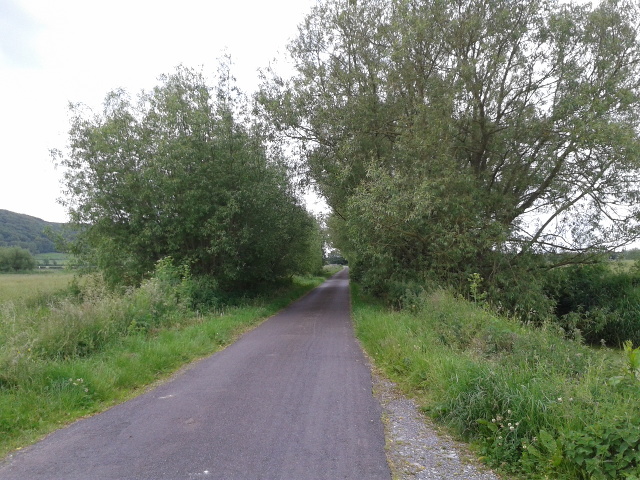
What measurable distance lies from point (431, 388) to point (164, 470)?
3.52 m

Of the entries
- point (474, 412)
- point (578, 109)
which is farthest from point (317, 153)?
point (474, 412)

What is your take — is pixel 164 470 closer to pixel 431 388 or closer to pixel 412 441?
pixel 412 441

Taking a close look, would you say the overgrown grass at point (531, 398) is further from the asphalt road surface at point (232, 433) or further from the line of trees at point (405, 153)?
the line of trees at point (405, 153)

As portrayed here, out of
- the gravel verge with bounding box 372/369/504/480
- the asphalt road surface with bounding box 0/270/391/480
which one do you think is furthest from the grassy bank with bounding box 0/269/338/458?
the gravel verge with bounding box 372/369/504/480

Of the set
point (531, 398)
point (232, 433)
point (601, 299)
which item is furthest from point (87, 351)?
point (601, 299)

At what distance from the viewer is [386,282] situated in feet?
53.3

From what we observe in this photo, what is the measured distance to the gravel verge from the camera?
13.0 feet

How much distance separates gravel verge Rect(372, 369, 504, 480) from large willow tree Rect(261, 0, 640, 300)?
330 inches

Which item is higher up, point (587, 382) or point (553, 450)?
point (587, 382)

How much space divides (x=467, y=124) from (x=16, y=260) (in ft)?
131

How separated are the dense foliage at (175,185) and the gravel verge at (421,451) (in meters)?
12.1

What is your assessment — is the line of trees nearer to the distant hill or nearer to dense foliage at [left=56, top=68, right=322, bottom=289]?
dense foliage at [left=56, top=68, right=322, bottom=289]

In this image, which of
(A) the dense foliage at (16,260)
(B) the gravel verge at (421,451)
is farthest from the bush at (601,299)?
(A) the dense foliage at (16,260)

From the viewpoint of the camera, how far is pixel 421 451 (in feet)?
14.6
